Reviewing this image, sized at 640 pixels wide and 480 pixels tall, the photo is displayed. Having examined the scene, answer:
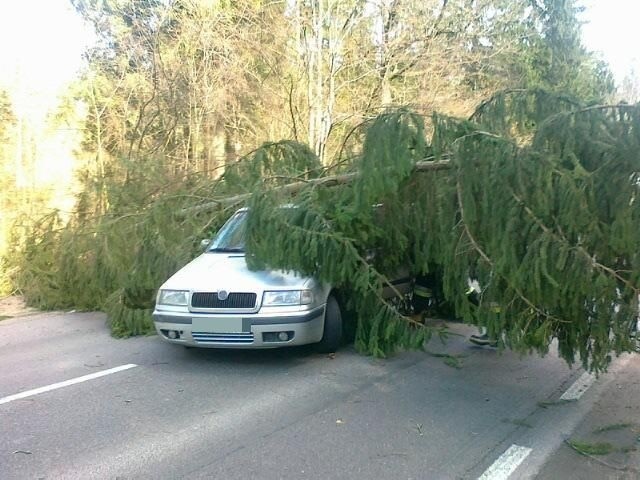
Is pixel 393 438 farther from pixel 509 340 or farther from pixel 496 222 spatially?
pixel 496 222

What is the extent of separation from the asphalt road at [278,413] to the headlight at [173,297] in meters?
0.68

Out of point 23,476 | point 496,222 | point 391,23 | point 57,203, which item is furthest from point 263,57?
point 23,476

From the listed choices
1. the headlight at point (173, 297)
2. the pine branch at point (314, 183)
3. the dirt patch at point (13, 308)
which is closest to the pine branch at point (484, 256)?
the pine branch at point (314, 183)

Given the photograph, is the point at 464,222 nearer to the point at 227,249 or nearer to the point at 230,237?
the point at 227,249

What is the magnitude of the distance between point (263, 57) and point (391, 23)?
3.80 m

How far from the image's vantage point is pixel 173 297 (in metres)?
6.86

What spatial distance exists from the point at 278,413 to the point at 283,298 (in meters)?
1.54

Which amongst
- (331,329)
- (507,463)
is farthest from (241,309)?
(507,463)

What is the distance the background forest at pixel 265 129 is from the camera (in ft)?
18.9

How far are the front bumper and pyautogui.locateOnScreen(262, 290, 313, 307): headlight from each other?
0.12m

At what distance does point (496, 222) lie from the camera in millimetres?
5035

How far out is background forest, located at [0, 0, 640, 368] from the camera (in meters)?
5.75

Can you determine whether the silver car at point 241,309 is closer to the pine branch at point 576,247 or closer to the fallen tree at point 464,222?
the fallen tree at point 464,222

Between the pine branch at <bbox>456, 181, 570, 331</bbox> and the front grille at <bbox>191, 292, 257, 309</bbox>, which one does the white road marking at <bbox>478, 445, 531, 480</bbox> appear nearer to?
the pine branch at <bbox>456, 181, 570, 331</bbox>
